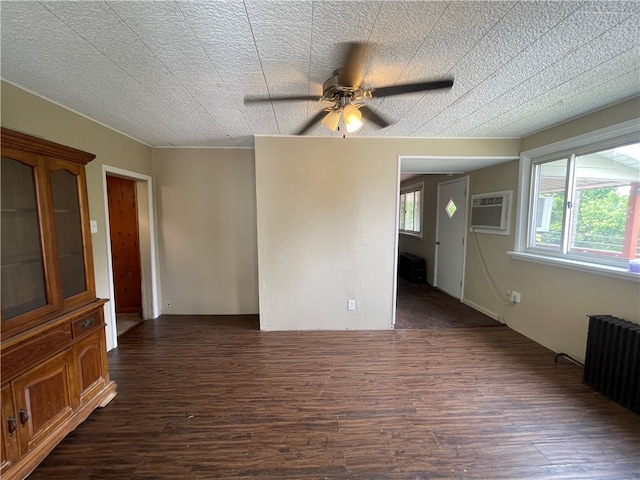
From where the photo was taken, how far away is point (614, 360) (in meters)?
Result: 2.04

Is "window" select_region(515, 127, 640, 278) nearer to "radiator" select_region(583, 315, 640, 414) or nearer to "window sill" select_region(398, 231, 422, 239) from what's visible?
"radiator" select_region(583, 315, 640, 414)

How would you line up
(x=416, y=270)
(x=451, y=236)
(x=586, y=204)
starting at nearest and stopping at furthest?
Result: (x=586, y=204) → (x=451, y=236) → (x=416, y=270)

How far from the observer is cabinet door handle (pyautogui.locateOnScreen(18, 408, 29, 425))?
1417 millimetres

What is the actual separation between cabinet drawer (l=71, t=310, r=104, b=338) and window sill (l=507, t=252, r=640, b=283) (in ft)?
13.8

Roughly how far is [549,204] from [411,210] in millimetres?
3577

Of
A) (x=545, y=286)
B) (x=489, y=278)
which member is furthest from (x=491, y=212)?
(x=545, y=286)

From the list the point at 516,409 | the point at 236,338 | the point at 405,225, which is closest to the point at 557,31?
the point at 516,409

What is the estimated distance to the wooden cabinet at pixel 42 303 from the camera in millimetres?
1403

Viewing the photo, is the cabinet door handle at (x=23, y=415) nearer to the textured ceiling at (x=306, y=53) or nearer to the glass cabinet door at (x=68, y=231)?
the glass cabinet door at (x=68, y=231)

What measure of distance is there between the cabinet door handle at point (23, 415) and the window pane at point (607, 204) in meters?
4.46

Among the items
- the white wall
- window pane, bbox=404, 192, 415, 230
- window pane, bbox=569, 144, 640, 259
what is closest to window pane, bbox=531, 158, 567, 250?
window pane, bbox=569, 144, 640, 259

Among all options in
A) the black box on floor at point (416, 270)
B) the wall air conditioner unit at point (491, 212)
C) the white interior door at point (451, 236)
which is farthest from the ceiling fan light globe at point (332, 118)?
the black box on floor at point (416, 270)

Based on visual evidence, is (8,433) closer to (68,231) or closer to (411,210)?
(68,231)

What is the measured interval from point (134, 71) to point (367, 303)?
3.17m
